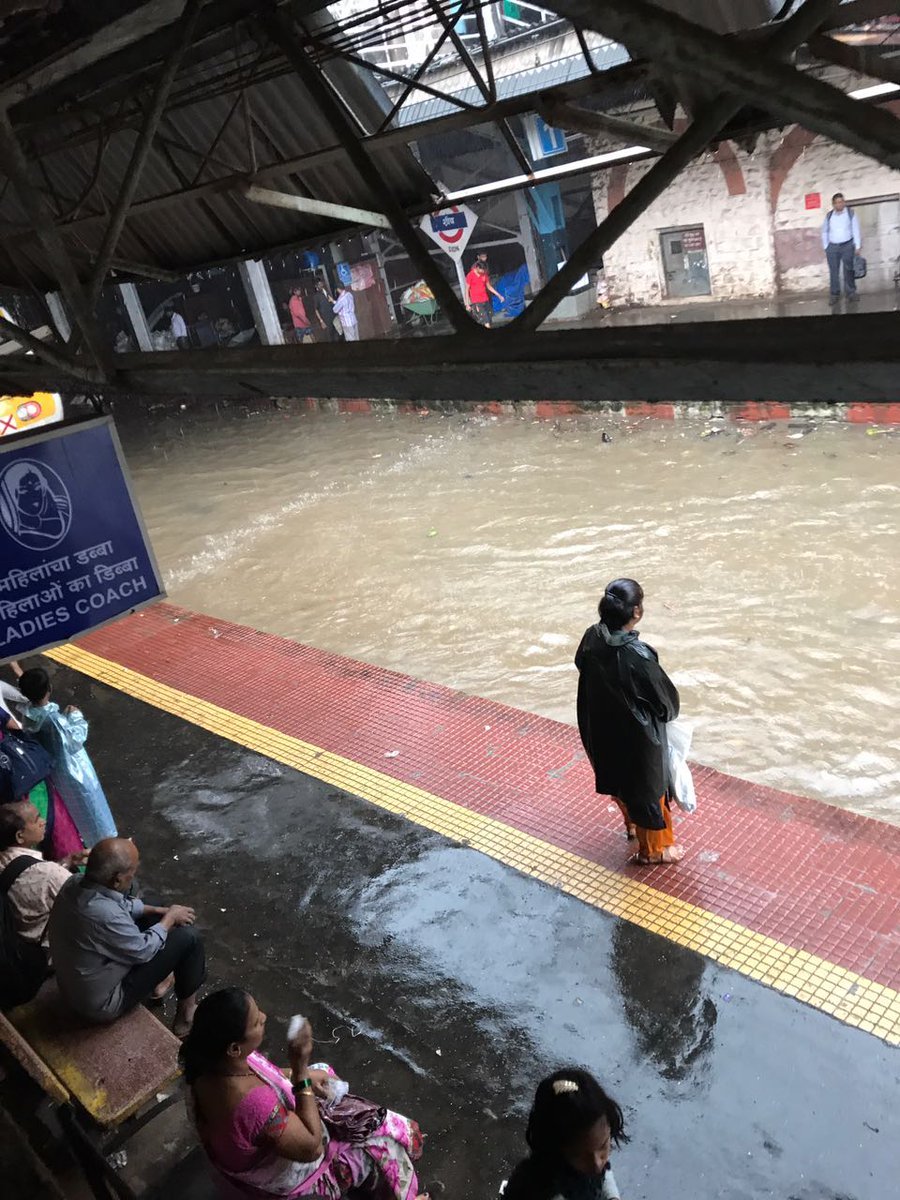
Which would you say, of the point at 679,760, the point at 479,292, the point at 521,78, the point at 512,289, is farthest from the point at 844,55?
the point at 512,289

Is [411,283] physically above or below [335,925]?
above

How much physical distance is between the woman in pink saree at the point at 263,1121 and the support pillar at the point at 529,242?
19.8 m

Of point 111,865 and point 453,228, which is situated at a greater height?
point 453,228

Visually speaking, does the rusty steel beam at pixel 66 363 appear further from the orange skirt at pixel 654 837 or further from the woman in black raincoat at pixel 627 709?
the orange skirt at pixel 654 837

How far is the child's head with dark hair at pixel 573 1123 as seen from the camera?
2.50 meters

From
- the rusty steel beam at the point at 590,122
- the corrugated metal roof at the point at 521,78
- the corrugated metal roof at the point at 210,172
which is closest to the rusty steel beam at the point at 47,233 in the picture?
the corrugated metal roof at the point at 210,172

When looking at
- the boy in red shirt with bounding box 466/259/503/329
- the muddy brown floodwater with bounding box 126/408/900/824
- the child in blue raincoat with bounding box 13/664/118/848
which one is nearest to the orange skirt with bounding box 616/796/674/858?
the muddy brown floodwater with bounding box 126/408/900/824

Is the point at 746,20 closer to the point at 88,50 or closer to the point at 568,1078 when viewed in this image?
the point at 88,50

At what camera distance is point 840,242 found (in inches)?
631

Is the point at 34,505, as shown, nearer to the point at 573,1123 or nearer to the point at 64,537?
the point at 64,537

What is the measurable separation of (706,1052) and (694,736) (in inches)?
132

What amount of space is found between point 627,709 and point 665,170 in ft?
9.55

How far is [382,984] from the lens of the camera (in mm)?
4965

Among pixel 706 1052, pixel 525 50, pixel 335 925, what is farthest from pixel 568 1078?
pixel 525 50
